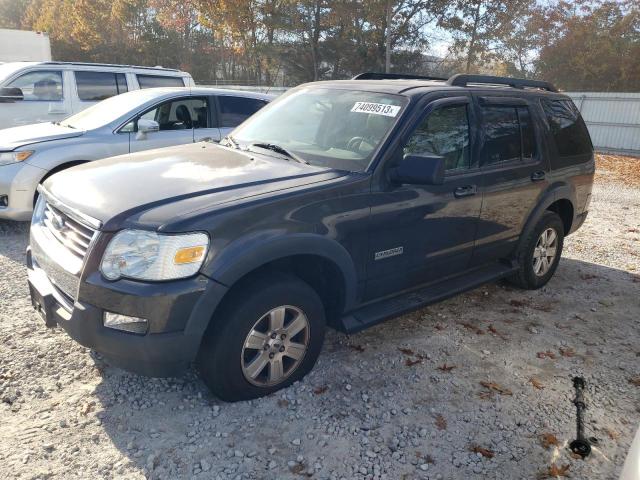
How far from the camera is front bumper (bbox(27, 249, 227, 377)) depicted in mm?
2539

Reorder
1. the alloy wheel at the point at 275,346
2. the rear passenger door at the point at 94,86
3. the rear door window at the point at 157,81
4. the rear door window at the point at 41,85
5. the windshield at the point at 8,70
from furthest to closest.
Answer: the rear door window at the point at 157,81, the rear passenger door at the point at 94,86, the rear door window at the point at 41,85, the windshield at the point at 8,70, the alloy wheel at the point at 275,346

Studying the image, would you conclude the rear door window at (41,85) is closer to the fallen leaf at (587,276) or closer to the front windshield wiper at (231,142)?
the front windshield wiper at (231,142)

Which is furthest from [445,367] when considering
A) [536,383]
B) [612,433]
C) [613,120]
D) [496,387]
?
[613,120]

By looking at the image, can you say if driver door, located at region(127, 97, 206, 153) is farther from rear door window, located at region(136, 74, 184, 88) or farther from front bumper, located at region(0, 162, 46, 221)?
rear door window, located at region(136, 74, 184, 88)

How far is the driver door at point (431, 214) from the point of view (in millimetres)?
3398

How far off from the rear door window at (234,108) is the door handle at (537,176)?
13.8 feet

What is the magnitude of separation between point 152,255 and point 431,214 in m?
1.96

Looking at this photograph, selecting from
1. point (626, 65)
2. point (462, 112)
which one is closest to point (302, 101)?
point (462, 112)

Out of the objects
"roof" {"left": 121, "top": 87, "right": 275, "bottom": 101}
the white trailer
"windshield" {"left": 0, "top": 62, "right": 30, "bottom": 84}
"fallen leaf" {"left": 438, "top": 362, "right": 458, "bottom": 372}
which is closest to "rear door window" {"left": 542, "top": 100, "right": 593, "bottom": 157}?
"fallen leaf" {"left": 438, "top": 362, "right": 458, "bottom": 372}

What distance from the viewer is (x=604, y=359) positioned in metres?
3.90

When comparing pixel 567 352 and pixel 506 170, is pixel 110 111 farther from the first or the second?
pixel 567 352

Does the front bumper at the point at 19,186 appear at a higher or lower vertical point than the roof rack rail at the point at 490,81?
lower

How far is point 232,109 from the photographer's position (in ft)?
23.8

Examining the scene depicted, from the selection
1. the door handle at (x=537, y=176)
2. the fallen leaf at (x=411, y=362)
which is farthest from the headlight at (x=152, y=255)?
the door handle at (x=537, y=176)
